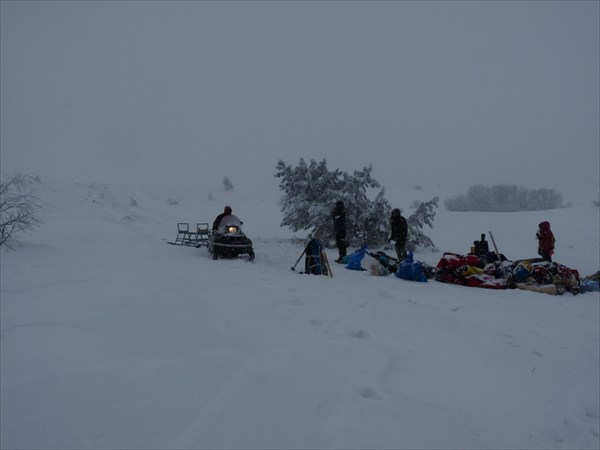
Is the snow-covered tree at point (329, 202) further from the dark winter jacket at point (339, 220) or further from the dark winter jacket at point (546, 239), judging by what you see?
the dark winter jacket at point (546, 239)

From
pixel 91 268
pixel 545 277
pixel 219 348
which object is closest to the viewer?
pixel 219 348

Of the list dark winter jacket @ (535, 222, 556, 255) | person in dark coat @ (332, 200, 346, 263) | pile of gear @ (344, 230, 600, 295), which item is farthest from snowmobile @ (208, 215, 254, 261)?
dark winter jacket @ (535, 222, 556, 255)

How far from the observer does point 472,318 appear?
5.81 m

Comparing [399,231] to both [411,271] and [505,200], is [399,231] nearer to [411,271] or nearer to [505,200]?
[411,271]

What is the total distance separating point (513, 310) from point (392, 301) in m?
1.97

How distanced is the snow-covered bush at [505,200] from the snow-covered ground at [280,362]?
28.6 metres

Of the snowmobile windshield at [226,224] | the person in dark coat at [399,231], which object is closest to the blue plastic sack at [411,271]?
the person in dark coat at [399,231]

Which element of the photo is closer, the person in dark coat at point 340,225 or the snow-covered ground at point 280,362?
the snow-covered ground at point 280,362

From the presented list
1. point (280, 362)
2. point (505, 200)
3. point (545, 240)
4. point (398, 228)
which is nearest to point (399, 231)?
point (398, 228)

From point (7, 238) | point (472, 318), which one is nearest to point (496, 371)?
point (472, 318)

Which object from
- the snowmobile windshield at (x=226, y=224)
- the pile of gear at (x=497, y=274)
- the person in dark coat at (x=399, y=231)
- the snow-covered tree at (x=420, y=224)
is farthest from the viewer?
A: the snow-covered tree at (x=420, y=224)

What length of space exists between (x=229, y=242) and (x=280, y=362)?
269 inches

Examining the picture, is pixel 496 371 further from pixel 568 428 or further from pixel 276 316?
pixel 276 316

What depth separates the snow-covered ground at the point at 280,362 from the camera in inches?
104
